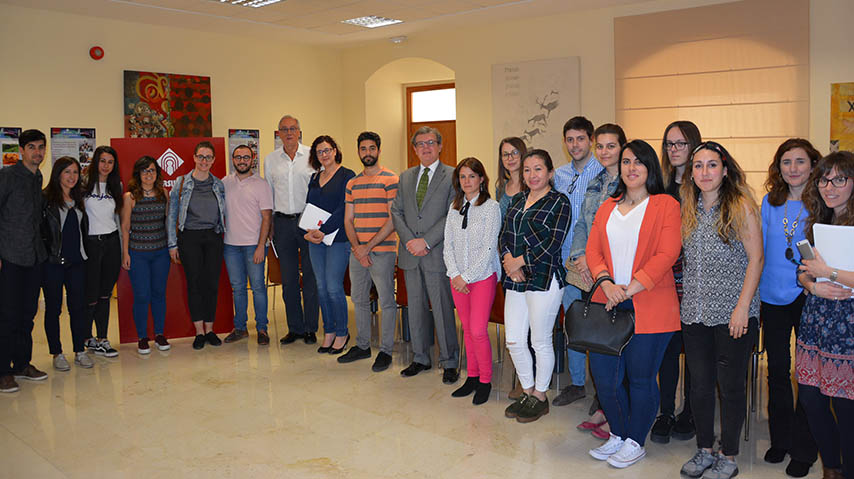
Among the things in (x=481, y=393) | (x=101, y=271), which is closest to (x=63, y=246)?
(x=101, y=271)

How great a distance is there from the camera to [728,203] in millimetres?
3184

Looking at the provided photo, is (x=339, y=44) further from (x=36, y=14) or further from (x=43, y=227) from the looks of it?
(x=43, y=227)

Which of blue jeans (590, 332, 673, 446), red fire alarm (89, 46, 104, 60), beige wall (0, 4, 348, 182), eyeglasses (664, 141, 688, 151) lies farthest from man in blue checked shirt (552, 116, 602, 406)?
red fire alarm (89, 46, 104, 60)

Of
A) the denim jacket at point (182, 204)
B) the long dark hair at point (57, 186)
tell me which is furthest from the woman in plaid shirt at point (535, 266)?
the long dark hair at point (57, 186)

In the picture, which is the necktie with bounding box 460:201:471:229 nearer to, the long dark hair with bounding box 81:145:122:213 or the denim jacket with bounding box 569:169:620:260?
the denim jacket with bounding box 569:169:620:260

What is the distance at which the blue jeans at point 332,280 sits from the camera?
5.61 m

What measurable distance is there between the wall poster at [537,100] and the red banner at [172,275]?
3932 mm

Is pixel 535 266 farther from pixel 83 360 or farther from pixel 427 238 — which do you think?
pixel 83 360

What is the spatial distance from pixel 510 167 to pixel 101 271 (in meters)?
3.44

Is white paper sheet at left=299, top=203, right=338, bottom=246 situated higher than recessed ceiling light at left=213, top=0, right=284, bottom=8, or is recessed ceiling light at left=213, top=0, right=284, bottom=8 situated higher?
recessed ceiling light at left=213, top=0, right=284, bottom=8

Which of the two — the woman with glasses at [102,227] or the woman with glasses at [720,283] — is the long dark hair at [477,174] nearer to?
the woman with glasses at [720,283]

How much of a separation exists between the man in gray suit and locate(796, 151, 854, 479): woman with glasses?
234 centimetres

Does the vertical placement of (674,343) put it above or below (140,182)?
below

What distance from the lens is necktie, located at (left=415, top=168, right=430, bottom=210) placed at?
4.91 metres
